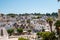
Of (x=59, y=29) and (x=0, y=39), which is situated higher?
(x=59, y=29)

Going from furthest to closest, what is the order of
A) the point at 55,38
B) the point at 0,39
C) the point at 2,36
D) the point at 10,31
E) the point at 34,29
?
the point at 34,29
the point at 10,31
the point at 2,36
the point at 0,39
the point at 55,38

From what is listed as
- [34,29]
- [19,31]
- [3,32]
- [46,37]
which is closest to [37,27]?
[34,29]

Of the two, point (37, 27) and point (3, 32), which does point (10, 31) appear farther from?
point (3, 32)

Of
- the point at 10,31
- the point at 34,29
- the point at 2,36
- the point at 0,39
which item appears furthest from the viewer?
the point at 34,29

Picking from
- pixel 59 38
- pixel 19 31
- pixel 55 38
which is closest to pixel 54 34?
pixel 55 38

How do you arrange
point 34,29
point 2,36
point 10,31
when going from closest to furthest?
point 2,36 → point 10,31 → point 34,29

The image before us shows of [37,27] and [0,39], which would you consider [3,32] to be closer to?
[0,39]

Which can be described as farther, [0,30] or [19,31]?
[19,31]

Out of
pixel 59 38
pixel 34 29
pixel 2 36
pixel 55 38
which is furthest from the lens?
pixel 34 29

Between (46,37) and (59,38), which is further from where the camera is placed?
(46,37)

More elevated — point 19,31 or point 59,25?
point 59,25
